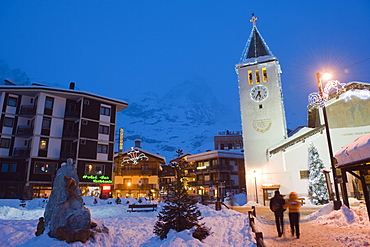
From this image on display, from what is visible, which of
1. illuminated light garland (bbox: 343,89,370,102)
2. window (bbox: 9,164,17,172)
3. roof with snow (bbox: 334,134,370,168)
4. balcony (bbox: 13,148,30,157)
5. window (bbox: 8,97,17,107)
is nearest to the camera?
roof with snow (bbox: 334,134,370,168)

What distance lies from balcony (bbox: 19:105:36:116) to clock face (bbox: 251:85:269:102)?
32750 millimetres

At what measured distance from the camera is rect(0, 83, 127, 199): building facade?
35.5 meters

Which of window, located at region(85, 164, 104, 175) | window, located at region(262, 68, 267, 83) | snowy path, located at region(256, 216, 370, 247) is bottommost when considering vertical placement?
snowy path, located at region(256, 216, 370, 247)

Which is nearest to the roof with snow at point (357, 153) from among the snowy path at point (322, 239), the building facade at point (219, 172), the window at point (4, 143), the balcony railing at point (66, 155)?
the snowy path at point (322, 239)

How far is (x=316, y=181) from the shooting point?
27.1 meters

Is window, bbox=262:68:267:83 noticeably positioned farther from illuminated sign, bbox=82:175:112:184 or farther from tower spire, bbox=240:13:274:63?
illuminated sign, bbox=82:175:112:184

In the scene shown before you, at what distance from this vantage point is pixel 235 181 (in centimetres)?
5525

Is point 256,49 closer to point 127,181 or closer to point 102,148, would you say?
point 102,148

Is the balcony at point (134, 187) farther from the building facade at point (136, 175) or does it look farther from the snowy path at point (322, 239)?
the snowy path at point (322, 239)

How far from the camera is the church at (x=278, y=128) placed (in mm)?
28984

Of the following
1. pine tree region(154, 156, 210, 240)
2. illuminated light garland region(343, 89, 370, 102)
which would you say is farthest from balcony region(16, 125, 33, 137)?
illuminated light garland region(343, 89, 370, 102)

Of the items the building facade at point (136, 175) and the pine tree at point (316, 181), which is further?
the building facade at point (136, 175)

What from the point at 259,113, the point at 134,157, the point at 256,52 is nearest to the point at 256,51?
the point at 256,52

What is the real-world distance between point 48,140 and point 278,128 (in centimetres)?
3297
